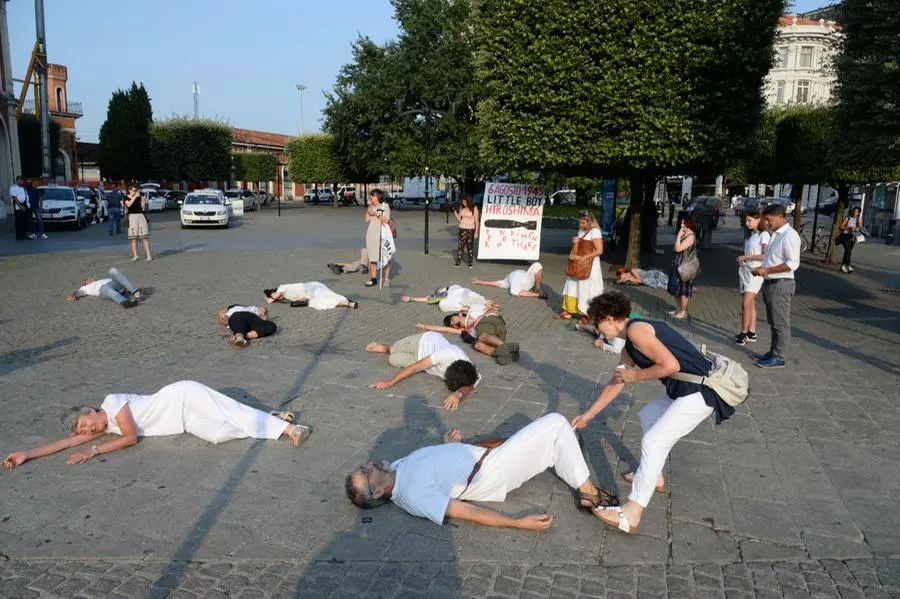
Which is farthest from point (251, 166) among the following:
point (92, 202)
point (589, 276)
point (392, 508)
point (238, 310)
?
point (392, 508)

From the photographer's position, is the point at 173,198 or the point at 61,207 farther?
the point at 173,198

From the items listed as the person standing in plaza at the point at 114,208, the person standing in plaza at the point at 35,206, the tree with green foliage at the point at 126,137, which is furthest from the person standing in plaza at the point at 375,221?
the tree with green foliage at the point at 126,137

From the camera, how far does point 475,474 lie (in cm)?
389

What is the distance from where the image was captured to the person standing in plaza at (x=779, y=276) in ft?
22.8

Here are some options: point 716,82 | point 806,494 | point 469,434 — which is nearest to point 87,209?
point 716,82

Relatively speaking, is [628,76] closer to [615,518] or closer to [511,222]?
[511,222]

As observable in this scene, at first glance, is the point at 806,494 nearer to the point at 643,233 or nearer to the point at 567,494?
the point at 567,494

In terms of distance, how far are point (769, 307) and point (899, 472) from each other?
2.90 metres

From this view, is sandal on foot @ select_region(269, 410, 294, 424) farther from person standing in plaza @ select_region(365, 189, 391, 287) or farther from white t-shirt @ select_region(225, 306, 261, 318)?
person standing in plaza @ select_region(365, 189, 391, 287)

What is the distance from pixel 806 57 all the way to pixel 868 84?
70.9 m

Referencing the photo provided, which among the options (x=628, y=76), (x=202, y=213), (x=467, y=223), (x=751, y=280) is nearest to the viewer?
(x=751, y=280)

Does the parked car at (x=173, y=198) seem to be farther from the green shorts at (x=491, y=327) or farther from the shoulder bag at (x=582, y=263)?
the green shorts at (x=491, y=327)

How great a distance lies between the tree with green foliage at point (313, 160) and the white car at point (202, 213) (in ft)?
89.1

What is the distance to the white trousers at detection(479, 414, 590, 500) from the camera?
3898 mm
